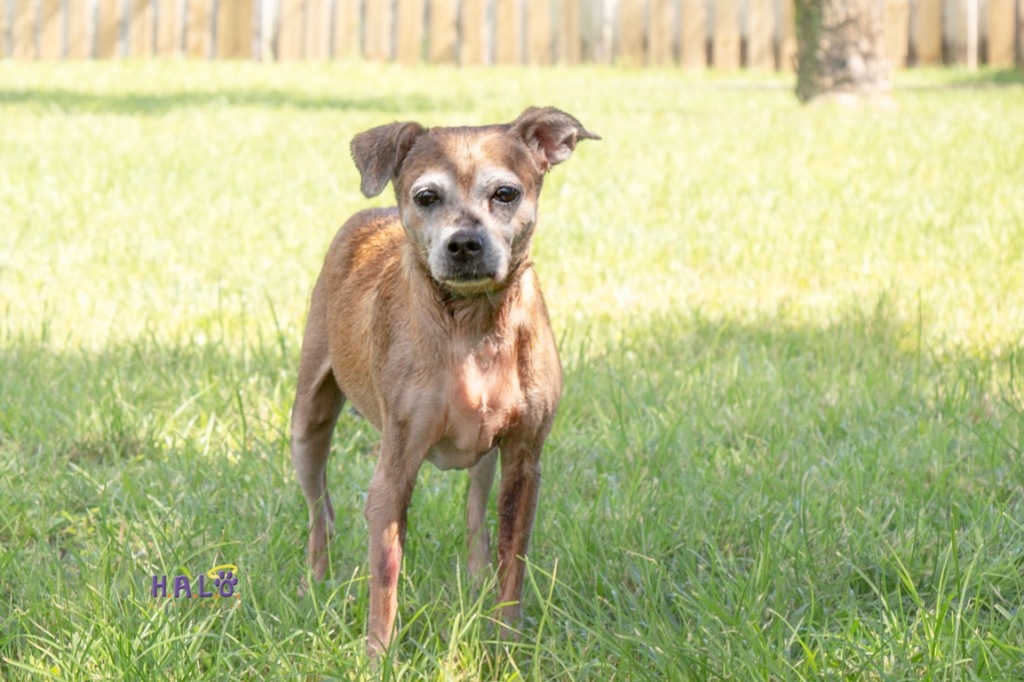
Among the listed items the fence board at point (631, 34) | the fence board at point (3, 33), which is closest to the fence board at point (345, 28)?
the fence board at point (631, 34)

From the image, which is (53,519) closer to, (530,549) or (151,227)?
(530,549)

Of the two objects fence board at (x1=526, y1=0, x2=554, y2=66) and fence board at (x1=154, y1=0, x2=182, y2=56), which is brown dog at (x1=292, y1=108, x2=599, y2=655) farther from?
fence board at (x1=154, y1=0, x2=182, y2=56)

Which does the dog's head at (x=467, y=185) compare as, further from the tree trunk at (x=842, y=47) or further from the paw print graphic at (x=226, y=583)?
the tree trunk at (x=842, y=47)

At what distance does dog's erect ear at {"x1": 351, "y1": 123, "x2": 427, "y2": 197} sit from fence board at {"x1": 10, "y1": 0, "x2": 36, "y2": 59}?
18.0 meters

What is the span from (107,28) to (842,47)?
1121 centimetres

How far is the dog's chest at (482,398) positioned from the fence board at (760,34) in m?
16.2

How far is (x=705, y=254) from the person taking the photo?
7367 mm

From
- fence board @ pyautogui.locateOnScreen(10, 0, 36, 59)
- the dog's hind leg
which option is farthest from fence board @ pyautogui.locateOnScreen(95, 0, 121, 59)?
the dog's hind leg

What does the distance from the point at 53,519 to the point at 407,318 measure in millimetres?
1375

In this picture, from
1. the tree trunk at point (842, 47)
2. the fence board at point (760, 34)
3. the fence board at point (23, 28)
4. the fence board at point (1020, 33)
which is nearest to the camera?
the tree trunk at point (842, 47)

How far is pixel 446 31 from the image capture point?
19.3m

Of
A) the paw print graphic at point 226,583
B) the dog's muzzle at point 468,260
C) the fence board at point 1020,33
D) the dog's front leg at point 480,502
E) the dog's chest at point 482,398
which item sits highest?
the fence board at point 1020,33

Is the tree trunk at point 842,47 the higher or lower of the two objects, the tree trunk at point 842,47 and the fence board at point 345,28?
the lower

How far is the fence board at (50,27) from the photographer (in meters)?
19.8
